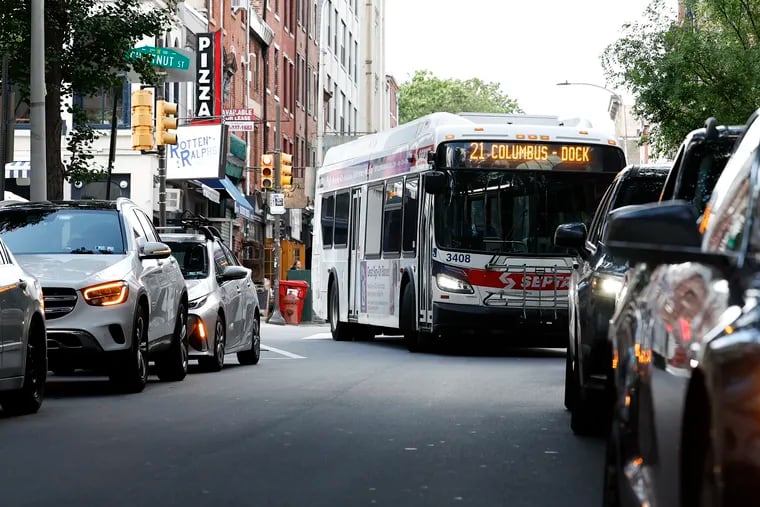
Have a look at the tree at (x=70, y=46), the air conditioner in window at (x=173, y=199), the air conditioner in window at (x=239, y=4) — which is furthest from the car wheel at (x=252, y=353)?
the air conditioner in window at (x=239, y=4)

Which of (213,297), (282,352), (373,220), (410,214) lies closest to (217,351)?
(213,297)

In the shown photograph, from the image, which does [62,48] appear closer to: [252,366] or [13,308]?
[252,366]

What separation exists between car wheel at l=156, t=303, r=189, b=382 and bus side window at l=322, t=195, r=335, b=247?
13.0 meters

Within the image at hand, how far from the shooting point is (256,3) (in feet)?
195

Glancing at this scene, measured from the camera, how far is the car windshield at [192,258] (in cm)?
1848

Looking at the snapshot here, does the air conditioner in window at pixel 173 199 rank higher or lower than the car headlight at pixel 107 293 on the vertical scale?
higher

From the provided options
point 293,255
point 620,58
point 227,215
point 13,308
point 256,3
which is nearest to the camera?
point 13,308

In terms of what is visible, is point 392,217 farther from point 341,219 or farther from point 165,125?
point 165,125

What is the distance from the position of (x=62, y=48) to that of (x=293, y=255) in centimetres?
4123

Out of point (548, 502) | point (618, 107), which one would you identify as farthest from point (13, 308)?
point (618, 107)

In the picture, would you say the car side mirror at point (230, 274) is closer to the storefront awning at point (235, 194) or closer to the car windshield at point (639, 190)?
the car windshield at point (639, 190)

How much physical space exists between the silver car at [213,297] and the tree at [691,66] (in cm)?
1584

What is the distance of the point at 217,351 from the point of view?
1841 centimetres

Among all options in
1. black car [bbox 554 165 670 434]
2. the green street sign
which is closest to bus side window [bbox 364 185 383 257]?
the green street sign
